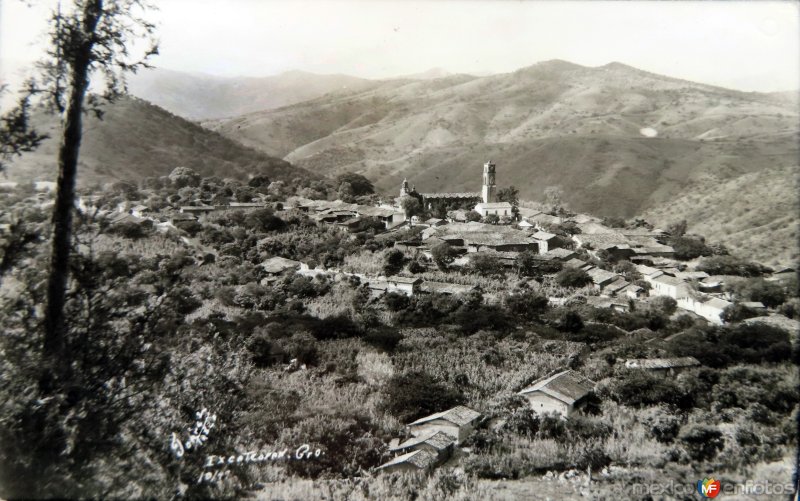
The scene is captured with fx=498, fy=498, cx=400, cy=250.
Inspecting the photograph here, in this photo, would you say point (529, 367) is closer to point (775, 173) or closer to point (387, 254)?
point (387, 254)

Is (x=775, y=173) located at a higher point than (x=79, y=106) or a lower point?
higher

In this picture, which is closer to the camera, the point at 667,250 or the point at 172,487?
the point at 172,487

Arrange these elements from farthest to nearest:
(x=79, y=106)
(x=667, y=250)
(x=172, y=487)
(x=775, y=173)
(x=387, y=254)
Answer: (x=775, y=173) < (x=667, y=250) < (x=387, y=254) < (x=79, y=106) < (x=172, y=487)

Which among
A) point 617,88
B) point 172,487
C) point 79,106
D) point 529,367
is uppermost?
point 617,88

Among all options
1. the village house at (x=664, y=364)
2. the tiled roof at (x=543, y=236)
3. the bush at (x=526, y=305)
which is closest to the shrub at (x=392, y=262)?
the bush at (x=526, y=305)

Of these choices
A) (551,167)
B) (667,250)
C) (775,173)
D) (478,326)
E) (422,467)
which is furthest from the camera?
(551,167)

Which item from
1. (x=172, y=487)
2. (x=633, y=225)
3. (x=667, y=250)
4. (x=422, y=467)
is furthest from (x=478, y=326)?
(x=633, y=225)

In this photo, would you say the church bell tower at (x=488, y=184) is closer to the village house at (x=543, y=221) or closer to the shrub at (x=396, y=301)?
the village house at (x=543, y=221)

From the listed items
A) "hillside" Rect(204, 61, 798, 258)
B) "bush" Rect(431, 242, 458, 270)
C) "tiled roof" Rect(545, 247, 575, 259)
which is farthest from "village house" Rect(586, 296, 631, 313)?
"hillside" Rect(204, 61, 798, 258)
